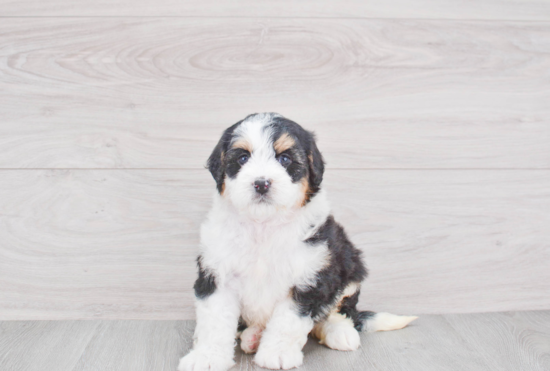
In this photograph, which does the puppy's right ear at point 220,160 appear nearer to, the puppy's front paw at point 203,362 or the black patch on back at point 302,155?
the black patch on back at point 302,155

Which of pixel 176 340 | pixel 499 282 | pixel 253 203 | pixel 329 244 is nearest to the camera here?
pixel 253 203

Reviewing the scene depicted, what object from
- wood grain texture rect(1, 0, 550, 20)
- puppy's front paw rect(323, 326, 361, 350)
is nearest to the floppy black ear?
puppy's front paw rect(323, 326, 361, 350)

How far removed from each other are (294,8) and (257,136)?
0.83 meters

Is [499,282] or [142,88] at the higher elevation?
[142,88]

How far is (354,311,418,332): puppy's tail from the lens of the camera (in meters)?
1.96

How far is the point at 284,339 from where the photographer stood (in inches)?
63.7

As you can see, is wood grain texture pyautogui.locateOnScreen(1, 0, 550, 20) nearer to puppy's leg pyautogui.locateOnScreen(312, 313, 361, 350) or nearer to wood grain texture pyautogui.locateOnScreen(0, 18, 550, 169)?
wood grain texture pyautogui.locateOnScreen(0, 18, 550, 169)

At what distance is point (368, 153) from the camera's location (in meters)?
2.21

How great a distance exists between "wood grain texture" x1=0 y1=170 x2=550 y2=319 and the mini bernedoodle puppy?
1.54ft

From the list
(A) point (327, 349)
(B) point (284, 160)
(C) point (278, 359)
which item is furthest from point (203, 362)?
(B) point (284, 160)

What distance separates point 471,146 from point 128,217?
153 centimetres

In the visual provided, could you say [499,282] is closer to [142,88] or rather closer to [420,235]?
[420,235]

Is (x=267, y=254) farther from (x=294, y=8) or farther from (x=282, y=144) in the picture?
(x=294, y=8)

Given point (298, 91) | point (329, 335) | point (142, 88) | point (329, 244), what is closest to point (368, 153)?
point (298, 91)
